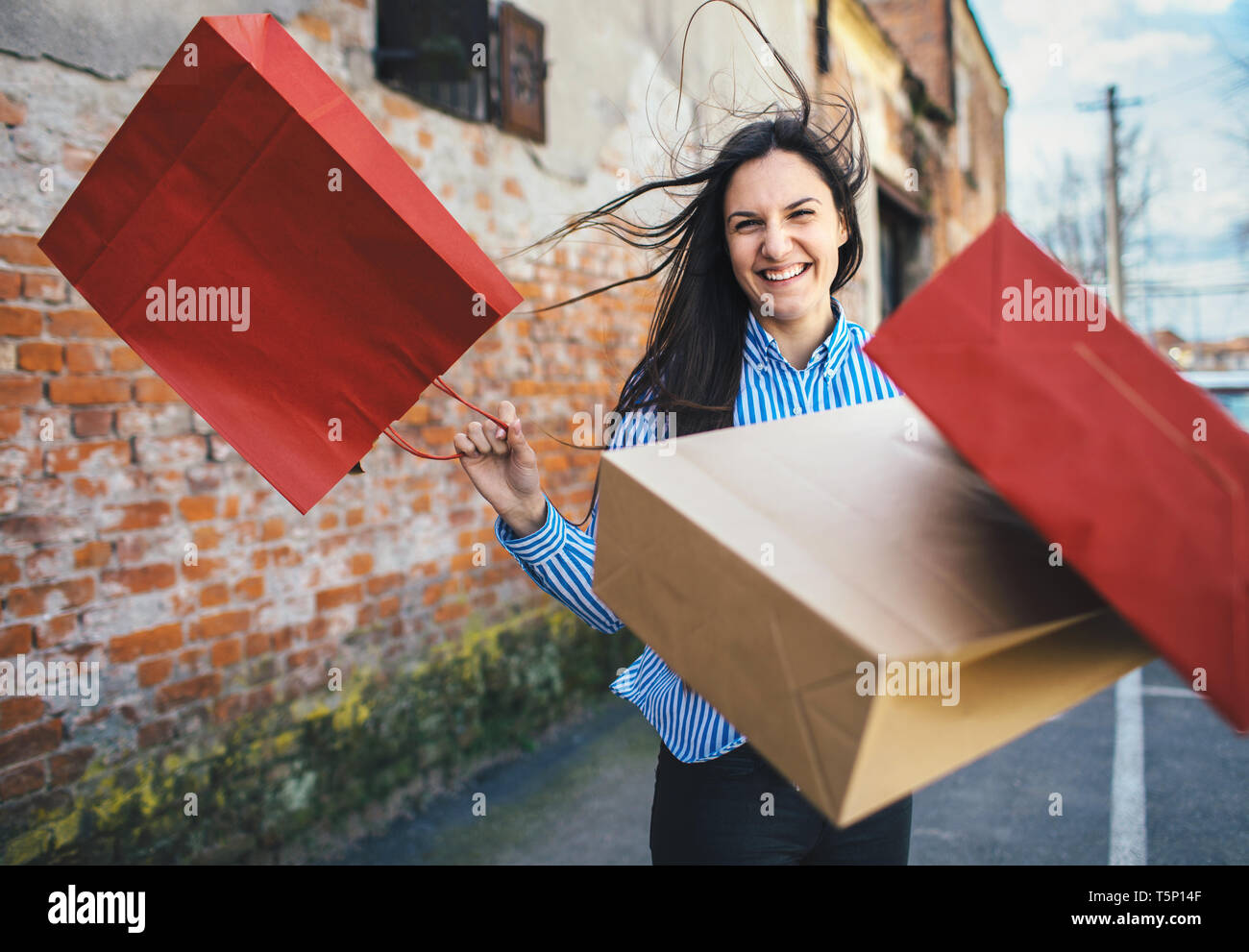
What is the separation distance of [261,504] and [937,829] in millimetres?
2629

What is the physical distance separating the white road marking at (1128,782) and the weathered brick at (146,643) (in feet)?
9.02

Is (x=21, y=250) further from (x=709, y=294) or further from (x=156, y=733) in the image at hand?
(x=709, y=294)

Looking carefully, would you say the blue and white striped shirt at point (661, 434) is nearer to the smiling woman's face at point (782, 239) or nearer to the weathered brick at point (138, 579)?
the smiling woman's face at point (782, 239)

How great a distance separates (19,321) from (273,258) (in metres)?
1.37

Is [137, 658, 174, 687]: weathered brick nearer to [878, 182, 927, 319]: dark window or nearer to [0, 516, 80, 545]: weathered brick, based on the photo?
[0, 516, 80, 545]: weathered brick

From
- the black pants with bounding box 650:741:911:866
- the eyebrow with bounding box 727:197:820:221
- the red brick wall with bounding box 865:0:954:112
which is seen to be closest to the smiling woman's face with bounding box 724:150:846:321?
the eyebrow with bounding box 727:197:820:221

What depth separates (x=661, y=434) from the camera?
5.19ft

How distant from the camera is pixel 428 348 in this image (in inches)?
51.5

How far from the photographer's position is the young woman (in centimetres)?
145

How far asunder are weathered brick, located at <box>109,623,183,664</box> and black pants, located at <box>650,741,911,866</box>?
1680mm

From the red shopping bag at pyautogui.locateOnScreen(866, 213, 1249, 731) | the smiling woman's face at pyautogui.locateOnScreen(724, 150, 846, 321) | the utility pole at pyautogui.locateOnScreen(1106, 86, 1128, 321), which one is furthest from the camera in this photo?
the utility pole at pyautogui.locateOnScreen(1106, 86, 1128, 321)

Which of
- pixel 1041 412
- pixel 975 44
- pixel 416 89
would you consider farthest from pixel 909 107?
pixel 1041 412

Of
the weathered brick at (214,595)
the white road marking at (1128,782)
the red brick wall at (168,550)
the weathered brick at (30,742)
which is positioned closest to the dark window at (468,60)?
the red brick wall at (168,550)

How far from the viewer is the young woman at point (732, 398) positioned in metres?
1.45
